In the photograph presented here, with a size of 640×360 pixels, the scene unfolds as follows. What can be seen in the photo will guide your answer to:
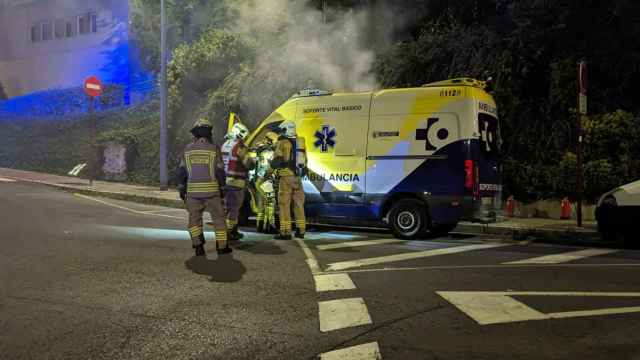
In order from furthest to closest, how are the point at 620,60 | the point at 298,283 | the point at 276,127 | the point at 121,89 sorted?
the point at 121,89
the point at 620,60
the point at 276,127
the point at 298,283

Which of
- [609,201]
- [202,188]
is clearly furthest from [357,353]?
[609,201]

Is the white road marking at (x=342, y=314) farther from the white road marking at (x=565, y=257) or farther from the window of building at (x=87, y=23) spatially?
the window of building at (x=87, y=23)

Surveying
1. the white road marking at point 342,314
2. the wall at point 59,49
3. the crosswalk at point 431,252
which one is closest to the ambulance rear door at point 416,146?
the crosswalk at point 431,252

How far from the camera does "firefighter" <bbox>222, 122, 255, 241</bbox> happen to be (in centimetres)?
859

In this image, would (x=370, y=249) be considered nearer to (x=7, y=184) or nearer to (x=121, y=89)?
(x=7, y=184)

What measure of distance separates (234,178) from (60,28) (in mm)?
29780

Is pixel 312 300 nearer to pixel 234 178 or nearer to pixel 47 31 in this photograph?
pixel 234 178

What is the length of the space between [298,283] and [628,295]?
9.76 feet

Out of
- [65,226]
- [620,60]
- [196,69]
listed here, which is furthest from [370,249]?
[196,69]

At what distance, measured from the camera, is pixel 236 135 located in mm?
8945

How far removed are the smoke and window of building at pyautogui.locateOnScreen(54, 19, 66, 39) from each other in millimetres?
22548

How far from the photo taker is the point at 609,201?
8789 millimetres

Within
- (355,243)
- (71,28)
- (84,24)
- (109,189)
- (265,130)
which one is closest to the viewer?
(355,243)

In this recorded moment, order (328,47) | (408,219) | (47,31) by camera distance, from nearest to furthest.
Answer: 1. (408,219)
2. (328,47)
3. (47,31)
